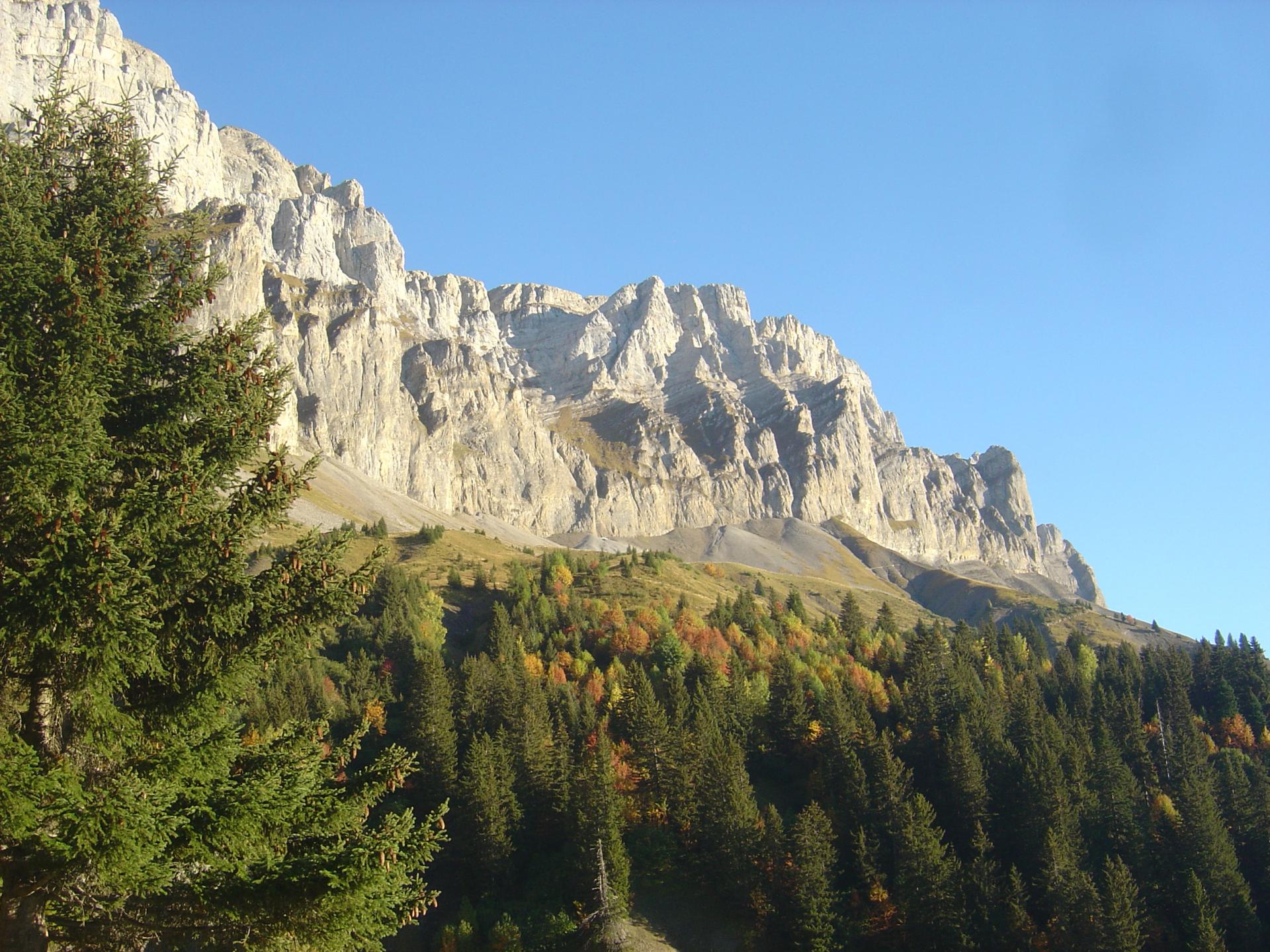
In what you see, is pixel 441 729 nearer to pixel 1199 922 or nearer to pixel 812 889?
pixel 812 889

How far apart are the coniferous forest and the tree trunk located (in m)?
0.04

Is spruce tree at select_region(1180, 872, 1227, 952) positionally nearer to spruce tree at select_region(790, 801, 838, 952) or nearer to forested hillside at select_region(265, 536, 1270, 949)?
forested hillside at select_region(265, 536, 1270, 949)

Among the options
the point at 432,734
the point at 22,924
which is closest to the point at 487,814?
the point at 432,734

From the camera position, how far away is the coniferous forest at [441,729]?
472 inches

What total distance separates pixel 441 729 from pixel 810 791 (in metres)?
36.5

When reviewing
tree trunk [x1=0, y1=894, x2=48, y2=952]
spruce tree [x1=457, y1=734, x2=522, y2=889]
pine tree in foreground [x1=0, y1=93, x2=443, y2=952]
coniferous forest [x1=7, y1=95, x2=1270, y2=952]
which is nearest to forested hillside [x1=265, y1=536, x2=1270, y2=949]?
spruce tree [x1=457, y1=734, x2=522, y2=889]

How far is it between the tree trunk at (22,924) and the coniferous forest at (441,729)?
4cm

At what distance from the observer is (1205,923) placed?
236 feet

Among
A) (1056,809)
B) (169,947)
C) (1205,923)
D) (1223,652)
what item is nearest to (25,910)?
(169,947)

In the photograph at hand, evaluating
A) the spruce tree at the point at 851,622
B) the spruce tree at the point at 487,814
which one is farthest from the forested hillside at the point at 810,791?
the spruce tree at the point at 851,622

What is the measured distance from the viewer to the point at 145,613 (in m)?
12.7

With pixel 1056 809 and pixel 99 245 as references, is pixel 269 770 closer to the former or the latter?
pixel 99 245

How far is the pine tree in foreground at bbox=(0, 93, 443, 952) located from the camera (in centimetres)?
1149

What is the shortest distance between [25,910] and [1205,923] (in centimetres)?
8309
